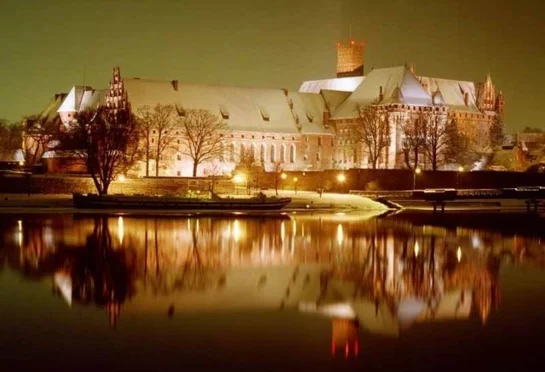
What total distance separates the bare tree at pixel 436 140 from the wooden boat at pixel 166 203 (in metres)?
41.2

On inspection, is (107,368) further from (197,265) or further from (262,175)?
(262,175)

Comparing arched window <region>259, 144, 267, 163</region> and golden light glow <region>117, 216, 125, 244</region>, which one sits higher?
arched window <region>259, 144, 267, 163</region>

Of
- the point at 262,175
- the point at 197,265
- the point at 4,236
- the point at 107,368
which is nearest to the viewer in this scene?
the point at 107,368

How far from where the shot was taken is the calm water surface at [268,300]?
19719mm

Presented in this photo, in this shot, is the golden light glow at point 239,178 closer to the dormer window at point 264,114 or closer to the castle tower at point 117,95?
the castle tower at point 117,95

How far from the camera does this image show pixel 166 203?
6700 centimetres

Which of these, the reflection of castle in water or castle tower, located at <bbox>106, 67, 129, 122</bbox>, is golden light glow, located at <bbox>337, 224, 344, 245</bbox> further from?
castle tower, located at <bbox>106, 67, 129, 122</bbox>

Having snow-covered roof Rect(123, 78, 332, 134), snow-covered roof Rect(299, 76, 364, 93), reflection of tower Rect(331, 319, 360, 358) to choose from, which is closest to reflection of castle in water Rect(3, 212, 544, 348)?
reflection of tower Rect(331, 319, 360, 358)

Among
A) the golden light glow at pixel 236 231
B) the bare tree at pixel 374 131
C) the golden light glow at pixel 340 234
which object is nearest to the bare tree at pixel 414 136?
the bare tree at pixel 374 131

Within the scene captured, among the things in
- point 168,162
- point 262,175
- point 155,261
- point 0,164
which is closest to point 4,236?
point 155,261

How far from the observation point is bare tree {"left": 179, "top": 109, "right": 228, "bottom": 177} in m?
107

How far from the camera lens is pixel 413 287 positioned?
94.7ft

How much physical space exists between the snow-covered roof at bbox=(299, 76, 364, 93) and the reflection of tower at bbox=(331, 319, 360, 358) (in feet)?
380

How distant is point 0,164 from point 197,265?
88.5m
